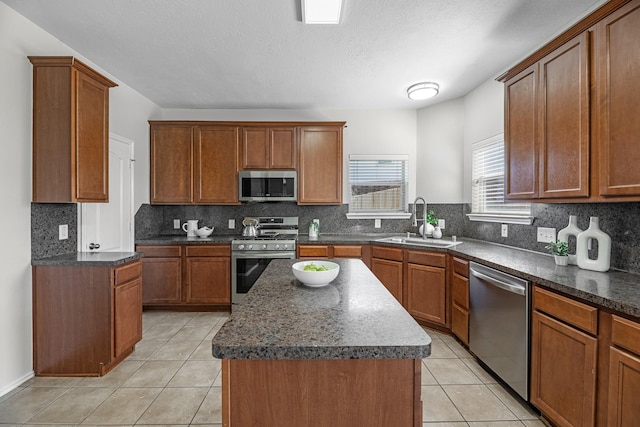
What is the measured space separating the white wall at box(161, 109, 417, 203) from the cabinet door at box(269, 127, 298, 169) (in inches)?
17.5

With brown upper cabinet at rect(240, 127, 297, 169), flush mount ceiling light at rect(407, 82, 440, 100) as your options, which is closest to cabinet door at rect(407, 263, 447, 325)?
flush mount ceiling light at rect(407, 82, 440, 100)

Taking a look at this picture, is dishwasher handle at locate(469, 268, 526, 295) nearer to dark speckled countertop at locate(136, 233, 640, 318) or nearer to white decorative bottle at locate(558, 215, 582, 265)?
dark speckled countertop at locate(136, 233, 640, 318)

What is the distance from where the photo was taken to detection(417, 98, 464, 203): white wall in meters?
3.88

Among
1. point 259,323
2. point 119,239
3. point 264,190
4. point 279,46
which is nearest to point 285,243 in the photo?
point 264,190

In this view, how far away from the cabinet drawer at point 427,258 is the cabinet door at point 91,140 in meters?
3.01

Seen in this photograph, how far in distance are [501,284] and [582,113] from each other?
1.18 m

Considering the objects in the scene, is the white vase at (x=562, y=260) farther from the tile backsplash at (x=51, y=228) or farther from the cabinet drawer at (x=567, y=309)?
the tile backsplash at (x=51, y=228)

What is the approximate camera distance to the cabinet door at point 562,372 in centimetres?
151

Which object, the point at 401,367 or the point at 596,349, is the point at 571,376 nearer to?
the point at 596,349

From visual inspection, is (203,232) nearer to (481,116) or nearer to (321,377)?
(321,377)

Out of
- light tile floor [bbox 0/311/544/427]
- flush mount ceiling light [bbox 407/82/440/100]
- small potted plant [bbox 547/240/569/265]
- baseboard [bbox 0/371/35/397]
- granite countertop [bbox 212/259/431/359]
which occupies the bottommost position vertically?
light tile floor [bbox 0/311/544/427]

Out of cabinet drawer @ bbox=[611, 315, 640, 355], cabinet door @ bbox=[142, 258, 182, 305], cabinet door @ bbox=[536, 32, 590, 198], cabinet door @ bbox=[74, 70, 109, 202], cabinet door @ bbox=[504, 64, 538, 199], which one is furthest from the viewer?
cabinet door @ bbox=[142, 258, 182, 305]

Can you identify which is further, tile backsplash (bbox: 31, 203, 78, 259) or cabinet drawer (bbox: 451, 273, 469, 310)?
cabinet drawer (bbox: 451, 273, 469, 310)

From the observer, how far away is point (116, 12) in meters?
2.17
